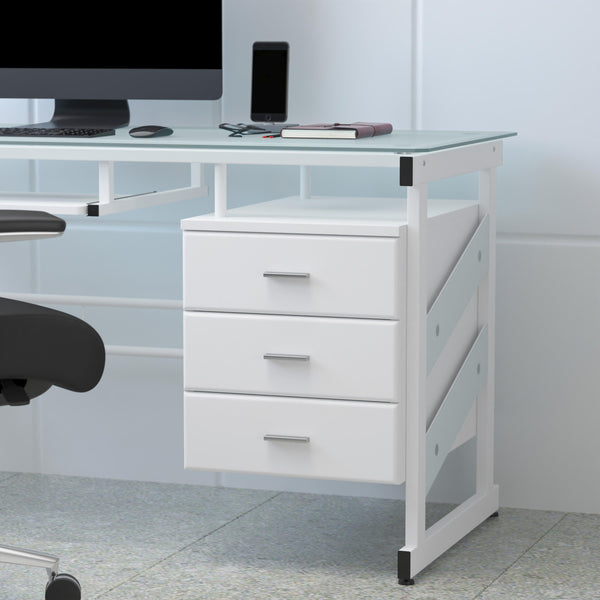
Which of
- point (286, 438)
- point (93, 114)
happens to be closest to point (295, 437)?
point (286, 438)

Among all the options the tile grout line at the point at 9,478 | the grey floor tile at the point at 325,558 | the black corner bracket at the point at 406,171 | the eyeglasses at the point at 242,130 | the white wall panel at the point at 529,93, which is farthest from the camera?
the tile grout line at the point at 9,478

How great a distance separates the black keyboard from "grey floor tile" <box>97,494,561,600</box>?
2.67 feet

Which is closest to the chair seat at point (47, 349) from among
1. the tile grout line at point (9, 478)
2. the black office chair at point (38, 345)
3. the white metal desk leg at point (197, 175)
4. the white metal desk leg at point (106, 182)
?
the black office chair at point (38, 345)

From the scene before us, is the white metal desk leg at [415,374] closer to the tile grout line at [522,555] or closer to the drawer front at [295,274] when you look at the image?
the drawer front at [295,274]

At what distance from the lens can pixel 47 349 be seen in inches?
69.8

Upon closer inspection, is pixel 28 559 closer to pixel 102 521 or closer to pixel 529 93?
pixel 102 521

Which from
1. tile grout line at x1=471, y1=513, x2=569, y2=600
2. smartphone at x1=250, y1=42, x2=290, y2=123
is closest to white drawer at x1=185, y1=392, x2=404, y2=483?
tile grout line at x1=471, y1=513, x2=569, y2=600

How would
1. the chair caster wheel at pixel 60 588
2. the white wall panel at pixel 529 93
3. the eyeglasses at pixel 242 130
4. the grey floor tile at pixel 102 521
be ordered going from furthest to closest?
1. the white wall panel at pixel 529 93
2. the eyeglasses at pixel 242 130
3. the grey floor tile at pixel 102 521
4. the chair caster wheel at pixel 60 588

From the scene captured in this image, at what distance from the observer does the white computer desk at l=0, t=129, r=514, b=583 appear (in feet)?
7.18

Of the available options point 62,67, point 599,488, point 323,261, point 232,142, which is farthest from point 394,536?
point 62,67

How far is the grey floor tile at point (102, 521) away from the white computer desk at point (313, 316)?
27 centimetres

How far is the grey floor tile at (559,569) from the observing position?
7.31ft

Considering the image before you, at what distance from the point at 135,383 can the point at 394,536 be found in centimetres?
76

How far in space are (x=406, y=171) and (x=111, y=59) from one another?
2.82ft
